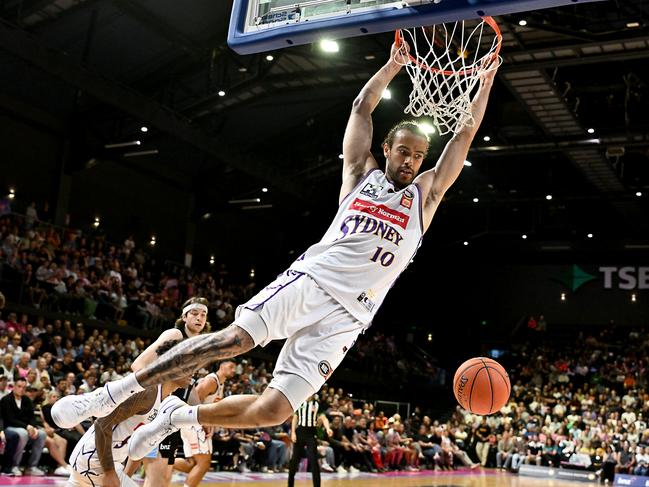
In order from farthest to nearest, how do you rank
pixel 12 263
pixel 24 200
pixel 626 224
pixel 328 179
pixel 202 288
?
pixel 626 224 < pixel 328 179 < pixel 202 288 < pixel 24 200 < pixel 12 263

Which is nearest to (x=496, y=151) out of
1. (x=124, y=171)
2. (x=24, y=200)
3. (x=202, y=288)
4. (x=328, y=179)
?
(x=328, y=179)

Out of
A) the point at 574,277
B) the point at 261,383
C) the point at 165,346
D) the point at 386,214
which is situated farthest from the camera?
the point at 574,277

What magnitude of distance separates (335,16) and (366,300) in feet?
7.15

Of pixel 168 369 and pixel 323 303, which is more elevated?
pixel 323 303

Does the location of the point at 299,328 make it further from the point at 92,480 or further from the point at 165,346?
the point at 92,480

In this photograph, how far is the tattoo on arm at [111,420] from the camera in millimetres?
4996

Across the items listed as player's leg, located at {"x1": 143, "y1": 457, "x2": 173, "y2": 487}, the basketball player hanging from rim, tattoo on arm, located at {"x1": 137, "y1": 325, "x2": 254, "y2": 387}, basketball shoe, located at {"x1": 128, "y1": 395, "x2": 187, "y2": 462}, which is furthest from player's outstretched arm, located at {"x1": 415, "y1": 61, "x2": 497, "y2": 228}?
player's leg, located at {"x1": 143, "y1": 457, "x2": 173, "y2": 487}

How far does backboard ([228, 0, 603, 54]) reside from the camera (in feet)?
16.5

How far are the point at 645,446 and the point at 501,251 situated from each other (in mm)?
14563

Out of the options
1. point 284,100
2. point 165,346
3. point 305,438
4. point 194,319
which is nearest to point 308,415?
point 305,438

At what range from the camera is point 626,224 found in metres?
30.6

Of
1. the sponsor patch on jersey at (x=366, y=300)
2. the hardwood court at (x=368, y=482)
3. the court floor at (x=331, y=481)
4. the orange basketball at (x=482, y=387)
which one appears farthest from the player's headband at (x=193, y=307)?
the hardwood court at (x=368, y=482)

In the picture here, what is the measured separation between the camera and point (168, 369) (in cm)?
445

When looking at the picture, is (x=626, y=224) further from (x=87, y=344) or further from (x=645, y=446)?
(x=87, y=344)
